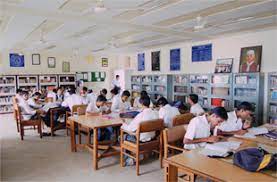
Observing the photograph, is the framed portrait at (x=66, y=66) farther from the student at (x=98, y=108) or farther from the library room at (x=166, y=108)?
the student at (x=98, y=108)

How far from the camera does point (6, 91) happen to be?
8.69m

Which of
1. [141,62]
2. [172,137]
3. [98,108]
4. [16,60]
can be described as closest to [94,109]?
[98,108]

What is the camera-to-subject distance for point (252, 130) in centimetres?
314

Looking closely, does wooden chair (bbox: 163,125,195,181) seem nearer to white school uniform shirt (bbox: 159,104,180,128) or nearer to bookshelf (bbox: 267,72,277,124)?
white school uniform shirt (bbox: 159,104,180,128)

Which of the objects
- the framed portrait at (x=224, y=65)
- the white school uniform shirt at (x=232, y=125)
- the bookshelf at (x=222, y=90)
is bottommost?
the white school uniform shirt at (x=232, y=125)

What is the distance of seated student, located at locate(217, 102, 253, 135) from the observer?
3133mm

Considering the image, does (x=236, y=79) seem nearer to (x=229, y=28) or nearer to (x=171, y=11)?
(x=229, y=28)

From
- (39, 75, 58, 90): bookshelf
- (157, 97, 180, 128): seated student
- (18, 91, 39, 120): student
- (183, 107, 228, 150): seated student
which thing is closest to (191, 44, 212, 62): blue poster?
(157, 97, 180, 128): seated student

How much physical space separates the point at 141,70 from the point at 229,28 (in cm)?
422

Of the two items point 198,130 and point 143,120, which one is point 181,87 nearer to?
point 143,120

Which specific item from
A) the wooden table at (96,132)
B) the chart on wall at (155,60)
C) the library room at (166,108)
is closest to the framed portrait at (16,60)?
the library room at (166,108)

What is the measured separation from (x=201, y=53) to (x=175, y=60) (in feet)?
3.26

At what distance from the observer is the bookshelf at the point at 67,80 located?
31.1ft

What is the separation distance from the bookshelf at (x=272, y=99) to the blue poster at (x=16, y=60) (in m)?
8.35
